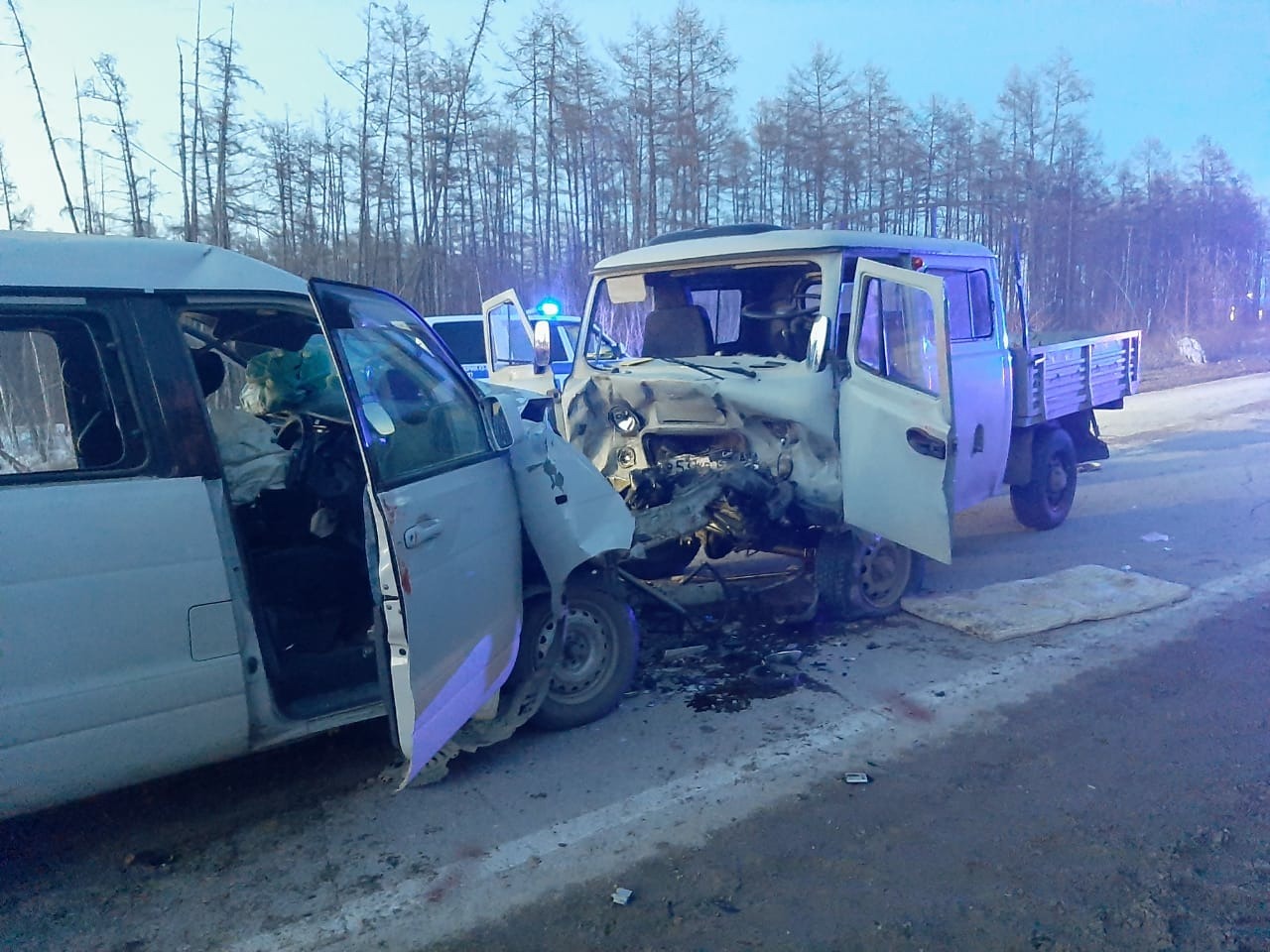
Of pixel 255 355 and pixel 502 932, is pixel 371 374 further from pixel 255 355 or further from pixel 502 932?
pixel 502 932

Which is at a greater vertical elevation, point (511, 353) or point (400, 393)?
point (511, 353)

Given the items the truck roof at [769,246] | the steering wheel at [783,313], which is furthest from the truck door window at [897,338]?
the steering wheel at [783,313]

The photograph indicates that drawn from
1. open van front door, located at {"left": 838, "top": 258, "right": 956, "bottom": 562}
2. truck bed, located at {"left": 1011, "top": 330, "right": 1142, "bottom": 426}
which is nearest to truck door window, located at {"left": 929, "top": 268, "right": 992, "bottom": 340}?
truck bed, located at {"left": 1011, "top": 330, "right": 1142, "bottom": 426}

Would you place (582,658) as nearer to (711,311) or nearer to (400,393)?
(400,393)

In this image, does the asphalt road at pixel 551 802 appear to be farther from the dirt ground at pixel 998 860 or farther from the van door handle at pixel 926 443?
the van door handle at pixel 926 443

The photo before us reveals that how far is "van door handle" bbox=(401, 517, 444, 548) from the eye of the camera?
3.04 metres

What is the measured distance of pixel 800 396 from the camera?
547cm

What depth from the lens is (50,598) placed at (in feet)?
9.48

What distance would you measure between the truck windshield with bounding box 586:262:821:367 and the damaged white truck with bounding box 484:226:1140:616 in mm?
15

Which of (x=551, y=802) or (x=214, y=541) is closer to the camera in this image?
(x=214, y=541)

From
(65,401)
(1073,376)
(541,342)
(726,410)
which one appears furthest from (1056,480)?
(65,401)

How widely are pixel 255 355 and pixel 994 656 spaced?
4.36m

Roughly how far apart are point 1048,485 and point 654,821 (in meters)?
6.03

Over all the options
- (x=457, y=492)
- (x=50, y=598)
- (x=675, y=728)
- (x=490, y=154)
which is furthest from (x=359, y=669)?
(x=490, y=154)
